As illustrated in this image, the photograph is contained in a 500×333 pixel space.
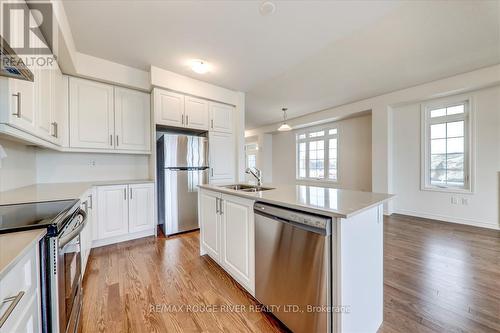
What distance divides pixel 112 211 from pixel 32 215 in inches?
74.3

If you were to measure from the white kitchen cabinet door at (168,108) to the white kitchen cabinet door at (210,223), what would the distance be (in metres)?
1.51

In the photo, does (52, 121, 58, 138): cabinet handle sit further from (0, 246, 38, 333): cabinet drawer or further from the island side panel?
the island side panel

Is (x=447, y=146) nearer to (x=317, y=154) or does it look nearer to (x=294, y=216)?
(x=317, y=154)

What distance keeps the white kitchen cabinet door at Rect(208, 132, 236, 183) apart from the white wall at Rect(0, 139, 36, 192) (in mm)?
2346

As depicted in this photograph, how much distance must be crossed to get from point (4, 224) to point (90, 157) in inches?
101

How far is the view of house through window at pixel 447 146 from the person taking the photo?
11.9 ft

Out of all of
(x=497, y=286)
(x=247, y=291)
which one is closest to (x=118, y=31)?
(x=247, y=291)

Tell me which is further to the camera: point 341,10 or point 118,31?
point 118,31

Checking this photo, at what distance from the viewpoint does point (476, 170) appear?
345cm

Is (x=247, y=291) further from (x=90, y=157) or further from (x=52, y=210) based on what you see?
(x=90, y=157)

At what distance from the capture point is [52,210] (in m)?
1.15

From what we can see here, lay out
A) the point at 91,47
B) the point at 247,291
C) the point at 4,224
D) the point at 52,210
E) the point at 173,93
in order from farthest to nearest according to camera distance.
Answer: the point at 173,93, the point at 91,47, the point at 247,291, the point at 52,210, the point at 4,224

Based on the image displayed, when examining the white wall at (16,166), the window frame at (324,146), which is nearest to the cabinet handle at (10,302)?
the white wall at (16,166)

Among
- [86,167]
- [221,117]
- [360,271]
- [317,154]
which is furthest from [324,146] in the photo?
[86,167]
